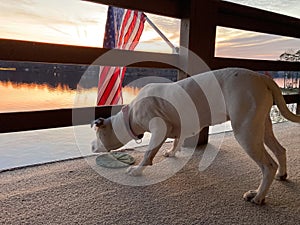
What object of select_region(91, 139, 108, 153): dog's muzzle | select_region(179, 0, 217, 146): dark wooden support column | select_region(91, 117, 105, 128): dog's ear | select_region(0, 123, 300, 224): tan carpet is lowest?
select_region(0, 123, 300, 224): tan carpet

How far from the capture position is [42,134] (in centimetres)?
208

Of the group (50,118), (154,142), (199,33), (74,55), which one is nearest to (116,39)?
(74,55)

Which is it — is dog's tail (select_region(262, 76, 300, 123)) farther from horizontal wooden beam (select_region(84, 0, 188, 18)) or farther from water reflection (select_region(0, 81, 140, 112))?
water reflection (select_region(0, 81, 140, 112))

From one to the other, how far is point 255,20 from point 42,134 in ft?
6.62

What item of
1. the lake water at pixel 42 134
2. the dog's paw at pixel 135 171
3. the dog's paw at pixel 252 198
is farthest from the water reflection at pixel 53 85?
the dog's paw at pixel 252 198

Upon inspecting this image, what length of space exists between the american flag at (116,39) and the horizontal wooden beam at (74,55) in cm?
16

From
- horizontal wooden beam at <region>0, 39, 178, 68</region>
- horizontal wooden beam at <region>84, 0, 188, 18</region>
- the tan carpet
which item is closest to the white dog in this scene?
the tan carpet

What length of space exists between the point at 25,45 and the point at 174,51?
1087mm

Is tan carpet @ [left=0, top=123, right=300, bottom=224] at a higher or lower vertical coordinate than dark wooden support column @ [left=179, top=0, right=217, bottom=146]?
lower

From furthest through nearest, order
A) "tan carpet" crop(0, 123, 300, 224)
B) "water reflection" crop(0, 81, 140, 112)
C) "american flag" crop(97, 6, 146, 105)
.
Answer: "american flag" crop(97, 6, 146, 105)
"water reflection" crop(0, 81, 140, 112)
"tan carpet" crop(0, 123, 300, 224)

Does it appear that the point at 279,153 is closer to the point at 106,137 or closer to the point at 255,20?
the point at 106,137

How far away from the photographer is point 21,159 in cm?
167

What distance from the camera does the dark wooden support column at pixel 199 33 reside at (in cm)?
198

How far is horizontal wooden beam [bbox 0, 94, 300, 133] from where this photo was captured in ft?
4.75
